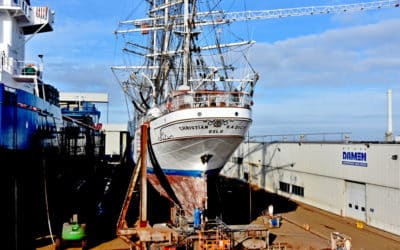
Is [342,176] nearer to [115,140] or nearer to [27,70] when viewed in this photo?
[27,70]

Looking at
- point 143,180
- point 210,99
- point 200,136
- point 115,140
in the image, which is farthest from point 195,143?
point 115,140

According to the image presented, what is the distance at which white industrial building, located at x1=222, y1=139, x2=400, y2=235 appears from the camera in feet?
76.8

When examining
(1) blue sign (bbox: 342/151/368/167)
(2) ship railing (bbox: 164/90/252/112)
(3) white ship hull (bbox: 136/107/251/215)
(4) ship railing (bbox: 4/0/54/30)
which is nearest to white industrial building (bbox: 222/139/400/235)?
(1) blue sign (bbox: 342/151/368/167)

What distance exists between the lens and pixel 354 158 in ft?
87.9

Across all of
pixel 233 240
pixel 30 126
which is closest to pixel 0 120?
pixel 30 126

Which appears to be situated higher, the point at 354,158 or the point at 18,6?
the point at 18,6

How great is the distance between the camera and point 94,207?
29344 millimetres

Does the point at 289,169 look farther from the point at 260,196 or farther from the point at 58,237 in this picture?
the point at 58,237

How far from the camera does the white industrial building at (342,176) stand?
2342 centimetres

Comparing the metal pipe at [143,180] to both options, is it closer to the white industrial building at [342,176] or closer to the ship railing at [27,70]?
the ship railing at [27,70]

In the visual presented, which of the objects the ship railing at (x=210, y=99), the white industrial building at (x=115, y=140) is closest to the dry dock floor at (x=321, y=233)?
the ship railing at (x=210, y=99)

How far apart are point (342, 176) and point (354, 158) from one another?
2006 mm

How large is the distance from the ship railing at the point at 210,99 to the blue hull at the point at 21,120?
6.47 m

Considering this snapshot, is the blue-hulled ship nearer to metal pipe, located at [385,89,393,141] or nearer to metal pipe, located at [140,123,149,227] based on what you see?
metal pipe, located at [140,123,149,227]
